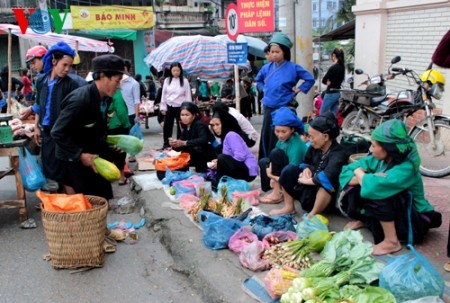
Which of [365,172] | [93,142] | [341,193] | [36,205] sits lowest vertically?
[36,205]

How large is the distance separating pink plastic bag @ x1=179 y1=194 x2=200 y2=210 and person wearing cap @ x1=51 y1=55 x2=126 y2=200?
1.38 meters

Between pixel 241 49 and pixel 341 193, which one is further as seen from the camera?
pixel 241 49

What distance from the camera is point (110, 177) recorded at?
12.6ft

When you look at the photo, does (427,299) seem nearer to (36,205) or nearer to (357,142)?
(357,142)

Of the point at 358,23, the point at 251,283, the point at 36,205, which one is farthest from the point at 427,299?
the point at 358,23

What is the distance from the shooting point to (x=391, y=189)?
11.5ft

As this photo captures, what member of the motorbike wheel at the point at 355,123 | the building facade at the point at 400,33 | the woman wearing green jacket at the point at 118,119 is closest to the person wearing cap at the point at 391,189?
the woman wearing green jacket at the point at 118,119

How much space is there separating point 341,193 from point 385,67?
21.8 ft

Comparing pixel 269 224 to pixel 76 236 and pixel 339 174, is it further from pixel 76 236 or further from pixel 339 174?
pixel 76 236

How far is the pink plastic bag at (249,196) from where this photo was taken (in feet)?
16.9

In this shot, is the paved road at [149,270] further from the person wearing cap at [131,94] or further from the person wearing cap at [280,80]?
the person wearing cap at [131,94]

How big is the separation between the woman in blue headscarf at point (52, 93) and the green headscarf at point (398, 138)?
2948 mm

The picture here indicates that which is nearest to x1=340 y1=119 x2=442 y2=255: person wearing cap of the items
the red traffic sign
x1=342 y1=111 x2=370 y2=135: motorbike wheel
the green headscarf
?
the green headscarf

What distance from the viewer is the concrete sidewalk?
3.48 m
